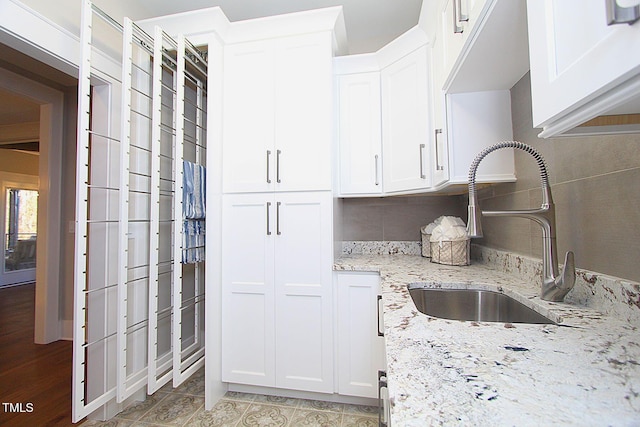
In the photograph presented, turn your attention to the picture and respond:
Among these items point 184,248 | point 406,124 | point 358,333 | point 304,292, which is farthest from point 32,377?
point 406,124

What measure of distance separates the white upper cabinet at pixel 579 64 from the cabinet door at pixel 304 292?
1.24m

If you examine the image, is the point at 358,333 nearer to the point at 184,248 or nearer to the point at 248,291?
the point at 248,291

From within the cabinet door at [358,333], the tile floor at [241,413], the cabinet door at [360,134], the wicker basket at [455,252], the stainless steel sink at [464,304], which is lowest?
the tile floor at [241,413]

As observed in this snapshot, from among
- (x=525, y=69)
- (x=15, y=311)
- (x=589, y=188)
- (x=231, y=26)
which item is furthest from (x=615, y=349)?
(x=15, y=311)

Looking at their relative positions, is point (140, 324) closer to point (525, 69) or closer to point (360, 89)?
Result: point (360, 89)

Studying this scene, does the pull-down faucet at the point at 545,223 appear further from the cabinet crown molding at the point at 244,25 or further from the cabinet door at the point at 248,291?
the cabinet crown molding at the point at 244,25

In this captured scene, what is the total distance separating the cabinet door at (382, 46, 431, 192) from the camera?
171 centimetres

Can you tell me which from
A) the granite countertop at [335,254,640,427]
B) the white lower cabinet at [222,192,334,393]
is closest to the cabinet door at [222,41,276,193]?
the white lower cabinet at [222,192,334,393]

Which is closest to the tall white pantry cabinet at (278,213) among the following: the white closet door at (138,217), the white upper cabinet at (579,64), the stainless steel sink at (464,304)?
the white closet door at (138,217)

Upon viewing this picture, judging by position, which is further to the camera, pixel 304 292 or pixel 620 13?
pixel 304 292

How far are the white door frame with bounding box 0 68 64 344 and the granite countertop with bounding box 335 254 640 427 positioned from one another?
137 inches

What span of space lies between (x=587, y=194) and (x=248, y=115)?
68.6 inches

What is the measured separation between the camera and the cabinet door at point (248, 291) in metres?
1.80

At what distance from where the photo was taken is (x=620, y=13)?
0.37m
